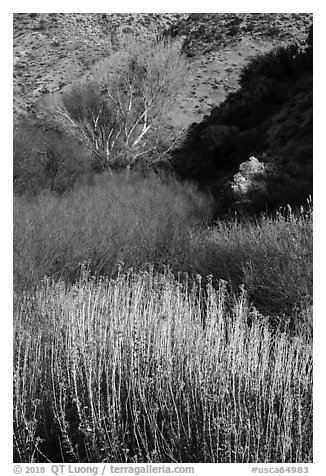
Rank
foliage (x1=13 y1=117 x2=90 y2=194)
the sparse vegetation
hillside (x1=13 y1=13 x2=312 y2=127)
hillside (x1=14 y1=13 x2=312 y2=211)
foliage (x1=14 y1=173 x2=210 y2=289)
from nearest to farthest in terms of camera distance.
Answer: the sparse vegetation
foliage (x1=14 y1=173 x2=210 y2=289)
hillside (x1=14 y1=13 x2=312 y2=211)
foliage (x1=13 y1=117 x2=90 y2=194)
hillside (x1=13 y1=13 x2=312 y2=127)

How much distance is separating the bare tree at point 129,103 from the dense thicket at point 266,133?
1.44 meters

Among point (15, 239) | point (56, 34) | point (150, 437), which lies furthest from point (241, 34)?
point (150, 437)

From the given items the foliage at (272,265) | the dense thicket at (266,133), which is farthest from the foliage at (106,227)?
the dense thicket at (266,133)

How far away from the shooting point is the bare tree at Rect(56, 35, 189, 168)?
61.1 ft

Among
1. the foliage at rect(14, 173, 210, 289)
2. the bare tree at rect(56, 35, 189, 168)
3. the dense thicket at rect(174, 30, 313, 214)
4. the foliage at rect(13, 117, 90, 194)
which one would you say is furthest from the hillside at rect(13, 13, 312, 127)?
the foliage at rect(14, 173, 210, 289)

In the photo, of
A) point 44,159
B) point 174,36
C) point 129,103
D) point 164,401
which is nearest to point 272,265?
point 164,401

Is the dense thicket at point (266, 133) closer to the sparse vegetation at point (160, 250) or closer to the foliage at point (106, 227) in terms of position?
the sparse vegetation at point (160, 250)

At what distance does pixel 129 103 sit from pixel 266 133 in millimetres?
6405

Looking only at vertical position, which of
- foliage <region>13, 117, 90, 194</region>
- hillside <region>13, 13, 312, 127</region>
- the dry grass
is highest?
hillside <region>13, 13, 312, 127</region>

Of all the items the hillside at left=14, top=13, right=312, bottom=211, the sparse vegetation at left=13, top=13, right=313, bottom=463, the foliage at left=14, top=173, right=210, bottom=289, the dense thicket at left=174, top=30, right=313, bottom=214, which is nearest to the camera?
the sparse vegetation at left=13, top=13, right=313, bottom=463

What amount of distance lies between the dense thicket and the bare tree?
56.9 inches

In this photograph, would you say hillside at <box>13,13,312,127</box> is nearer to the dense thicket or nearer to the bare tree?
the bare tree

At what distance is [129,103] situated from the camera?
1888 centimetres

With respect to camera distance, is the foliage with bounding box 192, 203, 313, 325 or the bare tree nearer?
the foliage with bounding box 192, 203, 313, 325
